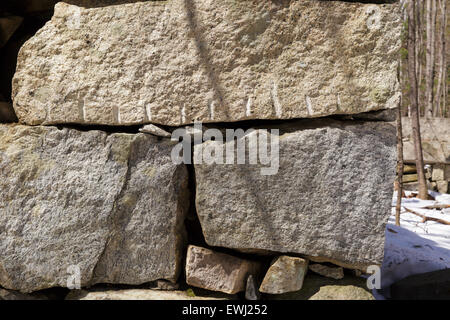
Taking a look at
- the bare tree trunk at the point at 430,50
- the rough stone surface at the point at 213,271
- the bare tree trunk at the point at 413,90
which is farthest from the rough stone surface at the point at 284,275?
the bare tree trunk at the point at 430,50

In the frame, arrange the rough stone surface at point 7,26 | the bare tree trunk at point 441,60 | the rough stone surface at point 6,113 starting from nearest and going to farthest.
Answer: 1. the rough stone surface at point 6,113
2. the rough stone surface at point 7,26
3. the bare tree trunk at point 441,60

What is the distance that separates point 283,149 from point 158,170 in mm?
560

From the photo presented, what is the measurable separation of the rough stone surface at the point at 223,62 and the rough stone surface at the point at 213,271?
0.60 m

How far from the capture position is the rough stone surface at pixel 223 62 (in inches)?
62.1

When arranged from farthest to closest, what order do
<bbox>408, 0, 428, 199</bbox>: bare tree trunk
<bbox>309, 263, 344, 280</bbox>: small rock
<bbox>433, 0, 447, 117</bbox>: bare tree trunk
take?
1. <bbox>433, 0, 447, 117</bbox>: bare tree trunk
2. <bbox>408, 0, 428, 199</bbox>: bare tree trunk
3. <bbox>309, 263, 344, 280</bbox>: small rock

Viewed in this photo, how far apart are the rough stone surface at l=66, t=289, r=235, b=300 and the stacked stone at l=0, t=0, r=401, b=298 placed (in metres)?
0.05

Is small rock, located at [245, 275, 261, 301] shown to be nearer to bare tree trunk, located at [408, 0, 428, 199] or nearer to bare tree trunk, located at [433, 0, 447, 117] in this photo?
bare tree trunk, located at [408, 0, 428, 199]

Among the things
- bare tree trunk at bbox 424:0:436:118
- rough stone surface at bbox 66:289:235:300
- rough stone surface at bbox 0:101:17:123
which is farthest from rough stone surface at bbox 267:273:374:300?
bare tree trunk at bbox 424:0:436:118

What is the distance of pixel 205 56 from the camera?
161 centimetres

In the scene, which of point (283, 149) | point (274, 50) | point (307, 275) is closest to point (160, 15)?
point (274, 50)

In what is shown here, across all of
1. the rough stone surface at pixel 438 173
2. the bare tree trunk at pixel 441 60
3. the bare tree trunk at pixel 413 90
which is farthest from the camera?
the bare tree trunk at pixel 441 60

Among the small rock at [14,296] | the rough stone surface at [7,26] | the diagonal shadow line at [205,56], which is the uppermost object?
the rough stone surface at [7,26]

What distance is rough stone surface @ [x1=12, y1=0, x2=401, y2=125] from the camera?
1.58 m
